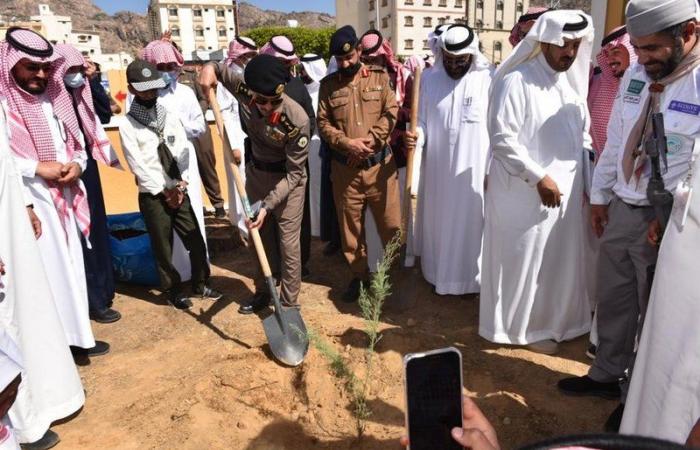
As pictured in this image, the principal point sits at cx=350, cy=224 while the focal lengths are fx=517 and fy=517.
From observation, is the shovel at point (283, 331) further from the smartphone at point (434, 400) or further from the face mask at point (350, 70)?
the smartphone at point (434, 400)

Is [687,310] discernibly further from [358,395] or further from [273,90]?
[273,90]

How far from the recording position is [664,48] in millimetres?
2154

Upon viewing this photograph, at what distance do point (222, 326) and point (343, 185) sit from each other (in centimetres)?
143

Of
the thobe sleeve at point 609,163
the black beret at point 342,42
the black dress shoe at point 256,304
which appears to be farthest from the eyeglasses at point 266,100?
the thobe sleeve at point 609,163

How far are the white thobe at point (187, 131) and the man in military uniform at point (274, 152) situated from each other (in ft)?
2.39

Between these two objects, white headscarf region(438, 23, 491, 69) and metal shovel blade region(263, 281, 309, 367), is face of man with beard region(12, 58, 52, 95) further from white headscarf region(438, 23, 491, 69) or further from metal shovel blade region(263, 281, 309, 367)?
white headscarf region(438, 23, 491, 69)

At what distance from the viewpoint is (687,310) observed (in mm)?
1851

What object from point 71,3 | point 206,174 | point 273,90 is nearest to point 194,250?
point 273,90

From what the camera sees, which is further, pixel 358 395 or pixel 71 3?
pixel 71 3

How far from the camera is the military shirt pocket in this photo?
388 centimetres

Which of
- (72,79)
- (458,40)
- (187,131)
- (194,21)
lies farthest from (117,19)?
(458,40)

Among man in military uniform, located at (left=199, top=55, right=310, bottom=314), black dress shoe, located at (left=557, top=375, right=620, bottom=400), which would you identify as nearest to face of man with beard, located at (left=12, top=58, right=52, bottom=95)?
man in military uniform, located at (left=199, top=55, right=310, bottom=314)

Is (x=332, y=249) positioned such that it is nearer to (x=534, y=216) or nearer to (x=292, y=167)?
(x=292, y=167)

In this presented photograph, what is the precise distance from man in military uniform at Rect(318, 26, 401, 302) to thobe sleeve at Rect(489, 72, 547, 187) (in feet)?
3.26
